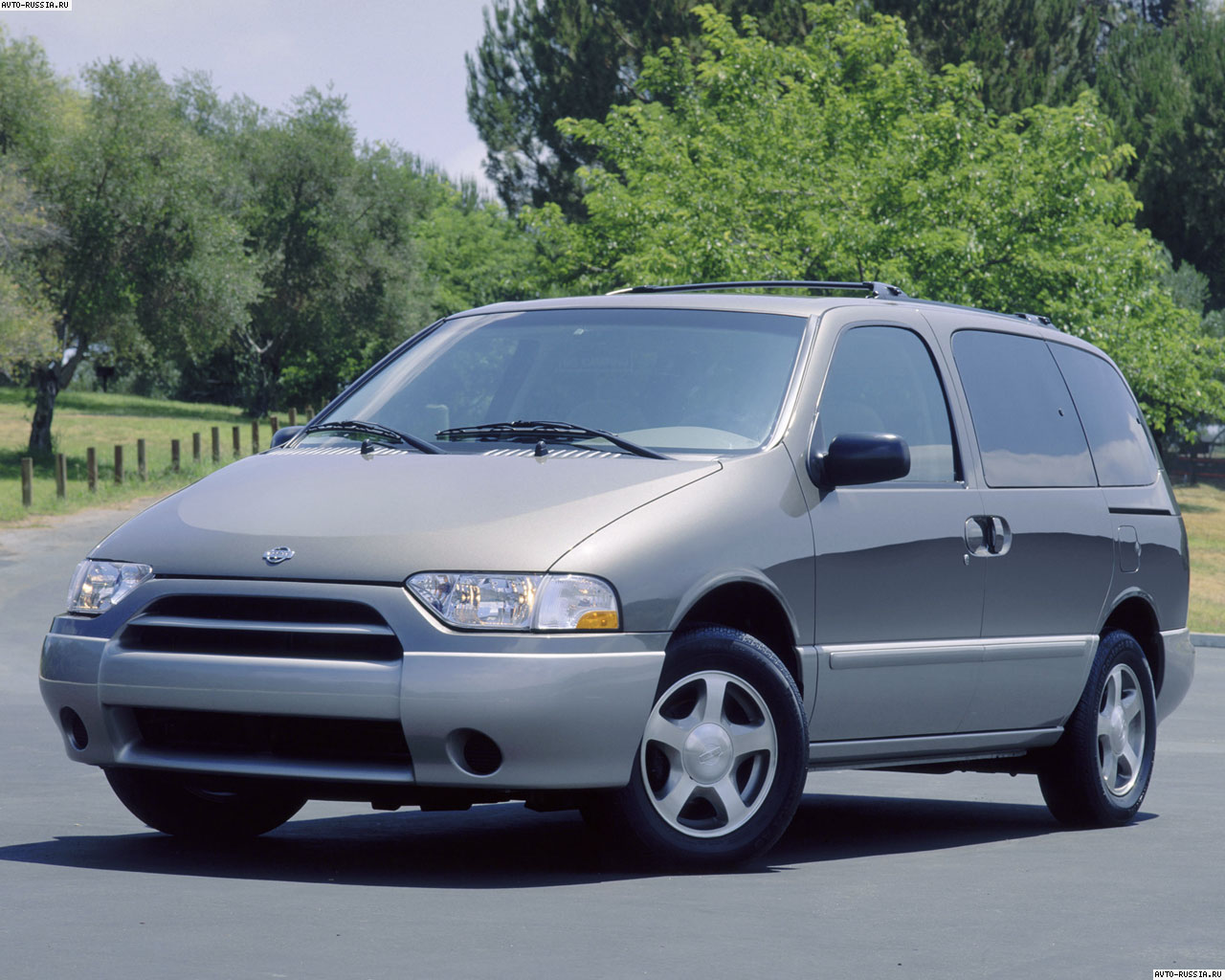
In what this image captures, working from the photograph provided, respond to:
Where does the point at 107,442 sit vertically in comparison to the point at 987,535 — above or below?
below

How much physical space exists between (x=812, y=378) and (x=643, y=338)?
59 cm

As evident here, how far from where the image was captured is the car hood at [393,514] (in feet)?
18.0

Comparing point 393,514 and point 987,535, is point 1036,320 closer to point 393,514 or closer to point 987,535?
point 987,535

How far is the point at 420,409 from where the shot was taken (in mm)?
6719

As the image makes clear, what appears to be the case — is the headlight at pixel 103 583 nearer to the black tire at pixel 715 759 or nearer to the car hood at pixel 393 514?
the car hood at pixel 393 514

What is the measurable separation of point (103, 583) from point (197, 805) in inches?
38.1

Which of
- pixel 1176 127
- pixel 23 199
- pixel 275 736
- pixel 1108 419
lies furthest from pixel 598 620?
pixel 1176 127

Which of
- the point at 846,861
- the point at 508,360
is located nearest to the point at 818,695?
the point at 846,861

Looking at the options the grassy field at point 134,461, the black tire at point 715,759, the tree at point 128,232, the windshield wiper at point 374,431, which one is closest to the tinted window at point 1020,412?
the black tire at point 715,759

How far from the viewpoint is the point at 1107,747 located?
7906mm

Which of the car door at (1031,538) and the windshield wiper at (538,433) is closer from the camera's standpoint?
the windshield wiper at (538,433)

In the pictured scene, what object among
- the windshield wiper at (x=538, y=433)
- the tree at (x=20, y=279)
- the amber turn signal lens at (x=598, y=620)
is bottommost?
the tree at (x=20, y=279)

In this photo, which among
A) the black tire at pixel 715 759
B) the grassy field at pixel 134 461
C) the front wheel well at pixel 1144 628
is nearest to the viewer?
the black tire at pixel 715 759

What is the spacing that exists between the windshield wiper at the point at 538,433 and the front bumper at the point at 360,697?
2.58 feet
